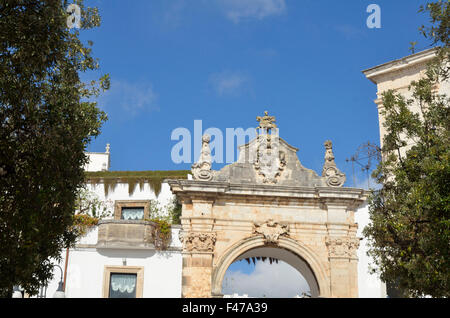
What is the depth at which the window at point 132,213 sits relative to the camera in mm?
23672

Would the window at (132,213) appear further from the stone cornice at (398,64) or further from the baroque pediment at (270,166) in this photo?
the stone cornice at (398,64)

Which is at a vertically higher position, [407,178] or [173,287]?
[407,178]

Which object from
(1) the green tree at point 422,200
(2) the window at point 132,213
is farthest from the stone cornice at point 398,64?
(2) the window at point 132,213

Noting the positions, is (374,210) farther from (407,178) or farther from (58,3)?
(58,3)

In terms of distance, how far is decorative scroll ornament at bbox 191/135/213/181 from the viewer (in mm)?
18578

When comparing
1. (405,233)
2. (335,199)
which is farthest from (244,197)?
(405,233)

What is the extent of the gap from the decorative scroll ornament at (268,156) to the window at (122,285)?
20.9 ft

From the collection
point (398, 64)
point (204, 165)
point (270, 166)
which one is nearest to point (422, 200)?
point (270, 166)

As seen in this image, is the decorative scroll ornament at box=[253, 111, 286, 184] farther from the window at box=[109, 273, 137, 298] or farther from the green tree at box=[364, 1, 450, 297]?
the window at box=[109, 273, 137, 298]

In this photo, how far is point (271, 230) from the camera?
60.3 ft

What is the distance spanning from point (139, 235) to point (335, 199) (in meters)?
7.70

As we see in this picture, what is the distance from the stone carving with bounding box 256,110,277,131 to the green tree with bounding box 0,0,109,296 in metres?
10.3

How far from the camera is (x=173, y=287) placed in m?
19.2

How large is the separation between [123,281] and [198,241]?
12.3 ft
